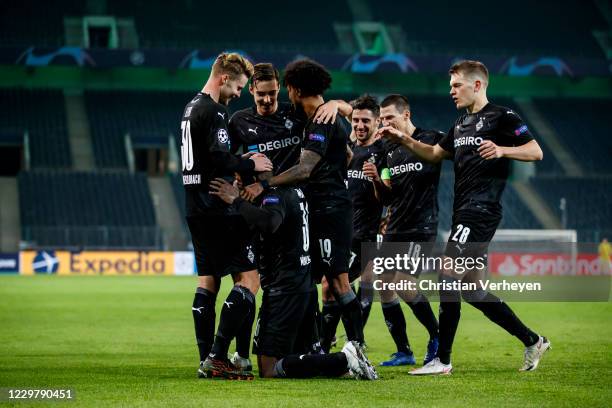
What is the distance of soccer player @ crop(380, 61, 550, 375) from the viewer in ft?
27.9

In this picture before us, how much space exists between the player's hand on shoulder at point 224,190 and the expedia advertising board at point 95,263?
85.2ft

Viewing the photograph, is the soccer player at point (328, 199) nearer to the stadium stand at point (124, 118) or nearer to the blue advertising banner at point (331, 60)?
the stadium stand at point (124, 118)

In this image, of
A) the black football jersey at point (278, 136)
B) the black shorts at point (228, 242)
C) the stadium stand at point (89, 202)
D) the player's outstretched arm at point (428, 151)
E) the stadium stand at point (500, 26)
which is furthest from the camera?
the stadium stand at point (500, 26)

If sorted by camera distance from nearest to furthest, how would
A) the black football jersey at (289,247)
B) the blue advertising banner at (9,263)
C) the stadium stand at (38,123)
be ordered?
the black football jersey at (289,247) → the blue advertising banner at (9,263) → the stadium stand at (38,123)

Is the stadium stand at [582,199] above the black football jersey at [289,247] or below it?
above

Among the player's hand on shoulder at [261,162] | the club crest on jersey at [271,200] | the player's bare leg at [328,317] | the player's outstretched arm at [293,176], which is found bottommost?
the player's bare leg at [328,317]

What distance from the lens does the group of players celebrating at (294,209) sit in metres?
8.07

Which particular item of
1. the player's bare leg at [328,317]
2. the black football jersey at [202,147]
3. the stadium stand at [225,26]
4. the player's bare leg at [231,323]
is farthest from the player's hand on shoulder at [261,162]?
the stadium stand at [225,26]

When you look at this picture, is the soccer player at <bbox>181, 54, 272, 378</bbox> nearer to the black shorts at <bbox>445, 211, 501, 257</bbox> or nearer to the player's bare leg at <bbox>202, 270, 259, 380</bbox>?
the player's bare leg at <bbox>202, 270, 259, 380</bbox>

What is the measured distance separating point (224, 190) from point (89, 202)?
3135 cm

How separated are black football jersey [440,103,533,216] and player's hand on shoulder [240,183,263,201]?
1781 millimetres

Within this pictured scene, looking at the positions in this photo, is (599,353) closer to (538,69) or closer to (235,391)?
(235,391)

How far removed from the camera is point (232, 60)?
8.29 m

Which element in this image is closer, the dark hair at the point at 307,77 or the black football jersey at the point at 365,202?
the dark hair at the point at 307,77
